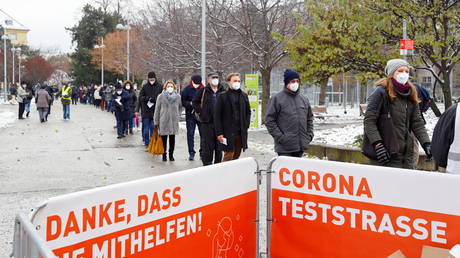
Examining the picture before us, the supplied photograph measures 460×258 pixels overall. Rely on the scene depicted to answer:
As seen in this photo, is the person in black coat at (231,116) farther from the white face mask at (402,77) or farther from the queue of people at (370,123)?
the white face mask at (402,77)

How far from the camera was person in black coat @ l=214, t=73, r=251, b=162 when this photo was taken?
8.23 metres

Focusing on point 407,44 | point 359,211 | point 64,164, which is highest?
point 407,44

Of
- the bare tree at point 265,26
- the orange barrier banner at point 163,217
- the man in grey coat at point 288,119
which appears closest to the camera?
the orange barrier banner at point 163,217

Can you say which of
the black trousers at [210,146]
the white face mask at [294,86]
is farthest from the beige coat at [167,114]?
the white face mask at [294,86]

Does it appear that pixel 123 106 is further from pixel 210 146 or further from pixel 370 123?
pixel 370 123

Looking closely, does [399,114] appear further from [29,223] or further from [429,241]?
[29,223]

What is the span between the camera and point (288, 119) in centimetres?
679

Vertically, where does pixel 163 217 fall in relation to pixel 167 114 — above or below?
below

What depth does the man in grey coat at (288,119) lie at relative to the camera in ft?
22.2

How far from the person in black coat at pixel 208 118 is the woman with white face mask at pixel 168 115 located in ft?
5.43

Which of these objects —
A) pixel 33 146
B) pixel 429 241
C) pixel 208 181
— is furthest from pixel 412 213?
pixel 33 146

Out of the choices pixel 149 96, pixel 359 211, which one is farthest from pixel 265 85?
pixel 359 211

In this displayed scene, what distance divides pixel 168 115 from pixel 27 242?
872 centimetres

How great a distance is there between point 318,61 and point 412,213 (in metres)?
9.54
